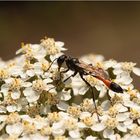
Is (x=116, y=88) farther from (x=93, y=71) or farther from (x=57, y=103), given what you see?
(x=57, y=103)

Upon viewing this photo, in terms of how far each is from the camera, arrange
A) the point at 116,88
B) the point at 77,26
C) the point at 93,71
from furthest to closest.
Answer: the point at 77,26
the point at 93,71
the point at 116,88

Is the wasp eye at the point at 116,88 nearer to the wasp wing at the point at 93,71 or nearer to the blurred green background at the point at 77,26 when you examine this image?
the wasp wing at the point at 93,71

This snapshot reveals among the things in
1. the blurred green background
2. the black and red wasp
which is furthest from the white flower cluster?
the blurred green background

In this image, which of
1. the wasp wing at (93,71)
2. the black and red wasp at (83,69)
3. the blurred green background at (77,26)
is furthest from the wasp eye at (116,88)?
the blurred green background at (77,26)

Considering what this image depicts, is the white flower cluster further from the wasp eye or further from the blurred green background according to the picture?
the blurred green background

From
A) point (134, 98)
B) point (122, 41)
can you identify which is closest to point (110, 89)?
point (134, 98)

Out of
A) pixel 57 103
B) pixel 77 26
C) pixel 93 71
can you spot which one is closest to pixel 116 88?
pixel 93 71

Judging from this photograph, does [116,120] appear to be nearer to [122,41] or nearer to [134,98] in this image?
[134,98]
